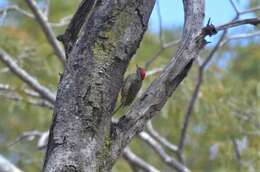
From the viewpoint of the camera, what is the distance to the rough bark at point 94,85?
187 centimetres

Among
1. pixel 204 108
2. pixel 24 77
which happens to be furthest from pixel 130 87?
pixel 204 108

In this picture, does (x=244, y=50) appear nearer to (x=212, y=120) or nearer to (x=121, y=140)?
(x=212, y=120)

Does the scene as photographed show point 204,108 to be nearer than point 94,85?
No

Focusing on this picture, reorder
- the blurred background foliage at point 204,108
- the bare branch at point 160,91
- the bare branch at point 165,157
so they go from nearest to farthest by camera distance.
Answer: the bare branch at point 160,91
the bare branch at point 165,157
the blurred background foliage at point 204,108

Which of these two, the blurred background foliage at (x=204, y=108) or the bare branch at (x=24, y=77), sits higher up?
the bare branch at (x=24, y=77)

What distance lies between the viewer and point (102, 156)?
1922 millimetres

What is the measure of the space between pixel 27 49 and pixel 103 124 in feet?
11.9

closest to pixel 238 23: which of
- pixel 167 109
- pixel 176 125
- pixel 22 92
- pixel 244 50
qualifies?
pixel 22 92

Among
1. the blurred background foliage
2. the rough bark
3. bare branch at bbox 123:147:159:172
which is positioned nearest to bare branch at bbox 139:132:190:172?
bare branch at bbox 123:147:159:172

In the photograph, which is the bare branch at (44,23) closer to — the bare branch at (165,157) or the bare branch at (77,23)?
the bare branch at (165,157)

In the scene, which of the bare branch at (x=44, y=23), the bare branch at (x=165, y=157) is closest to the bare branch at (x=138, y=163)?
the bare branch at (x=165, y=157)

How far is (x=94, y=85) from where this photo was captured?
1.94 meters

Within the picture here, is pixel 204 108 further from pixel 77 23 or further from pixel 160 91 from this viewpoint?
pixel 160 91

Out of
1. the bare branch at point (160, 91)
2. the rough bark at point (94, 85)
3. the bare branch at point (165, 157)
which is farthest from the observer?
the bare branch at point (165, 157)
